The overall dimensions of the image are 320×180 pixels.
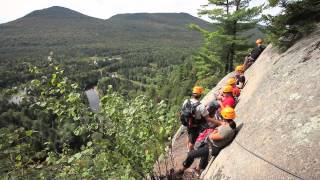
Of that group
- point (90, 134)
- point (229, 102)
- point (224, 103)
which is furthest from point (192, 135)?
point (90, 134)

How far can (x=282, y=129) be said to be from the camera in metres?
6.82

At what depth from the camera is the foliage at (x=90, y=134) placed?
6.42m

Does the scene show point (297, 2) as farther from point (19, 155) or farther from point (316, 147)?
point (19, 155)

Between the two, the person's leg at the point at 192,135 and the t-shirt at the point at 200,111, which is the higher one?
the t-shirt at the point at 200,111

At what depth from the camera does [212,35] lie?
2417 centimetres

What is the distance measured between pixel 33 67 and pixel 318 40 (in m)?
8.17

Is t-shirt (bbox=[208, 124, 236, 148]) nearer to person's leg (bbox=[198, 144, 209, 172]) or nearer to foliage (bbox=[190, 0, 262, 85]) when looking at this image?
person's leg (bbox=[198, 144, 209, 172])

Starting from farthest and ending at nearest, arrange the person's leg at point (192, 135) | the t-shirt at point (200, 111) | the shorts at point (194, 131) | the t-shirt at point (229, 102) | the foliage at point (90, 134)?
the t-shirt at point (229, 102)
the person's leg at point (192, 135)
the shorts at point (194, 131)
the t-shirt at point (200, 111)
the foliage at point (90, 134)

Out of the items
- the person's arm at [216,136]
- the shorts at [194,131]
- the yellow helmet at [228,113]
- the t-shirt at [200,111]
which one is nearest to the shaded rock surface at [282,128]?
the person's arm at [216,136]

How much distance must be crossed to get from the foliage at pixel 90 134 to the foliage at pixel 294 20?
595cm

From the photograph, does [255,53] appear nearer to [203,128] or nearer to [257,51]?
[257,51]

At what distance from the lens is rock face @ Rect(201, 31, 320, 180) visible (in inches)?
235

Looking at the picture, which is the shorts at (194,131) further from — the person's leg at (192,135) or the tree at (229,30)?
the tree at (229,30)

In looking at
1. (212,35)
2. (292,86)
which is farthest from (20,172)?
(212,35)
